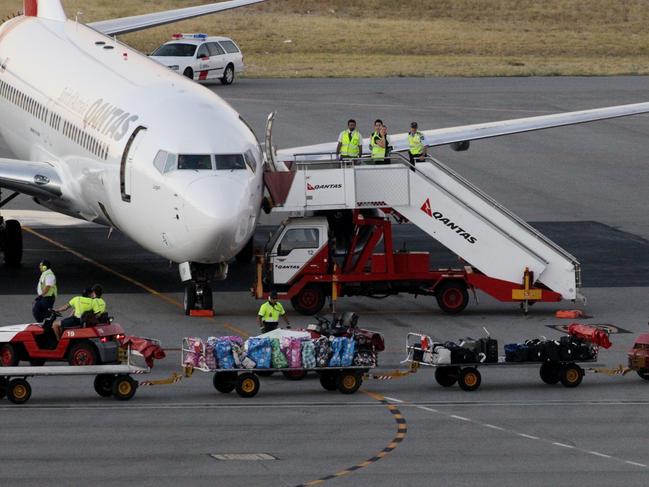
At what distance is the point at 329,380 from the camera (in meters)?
30.4

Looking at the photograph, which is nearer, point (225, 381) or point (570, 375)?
point (225, 381)

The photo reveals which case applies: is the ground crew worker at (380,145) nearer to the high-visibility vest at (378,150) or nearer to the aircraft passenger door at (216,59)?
the high-visibility vest at (378,150)

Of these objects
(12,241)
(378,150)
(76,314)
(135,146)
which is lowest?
(76,314)

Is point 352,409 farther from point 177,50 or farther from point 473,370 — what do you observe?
point 177,50

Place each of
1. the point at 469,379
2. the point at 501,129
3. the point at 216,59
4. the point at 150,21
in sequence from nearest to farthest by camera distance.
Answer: the point at 469,379
the point at 501,129
the point at 150,21
the point at 216,59

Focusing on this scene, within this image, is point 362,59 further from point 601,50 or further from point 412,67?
point 601,50

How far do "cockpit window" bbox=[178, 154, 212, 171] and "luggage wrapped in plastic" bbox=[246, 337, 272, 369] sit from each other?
6688 millimetres

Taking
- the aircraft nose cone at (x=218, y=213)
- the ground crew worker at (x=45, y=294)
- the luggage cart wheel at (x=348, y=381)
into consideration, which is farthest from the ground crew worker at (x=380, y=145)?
the luggage cart wheel at (x=348, y=381)

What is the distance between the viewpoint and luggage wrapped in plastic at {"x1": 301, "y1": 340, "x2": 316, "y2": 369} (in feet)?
97.8

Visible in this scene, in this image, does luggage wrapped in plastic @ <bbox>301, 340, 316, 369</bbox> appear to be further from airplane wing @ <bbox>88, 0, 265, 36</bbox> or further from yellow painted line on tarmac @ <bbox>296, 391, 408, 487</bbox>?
airplane wing @ <bbox>88, 0, 265, 36</bbox>

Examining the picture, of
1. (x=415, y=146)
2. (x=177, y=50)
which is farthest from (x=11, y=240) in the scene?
(x=177, y=50)

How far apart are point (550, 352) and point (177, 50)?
56.0 metres

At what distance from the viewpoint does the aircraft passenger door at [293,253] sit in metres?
37.8

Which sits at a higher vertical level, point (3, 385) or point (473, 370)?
point (473, 370)
